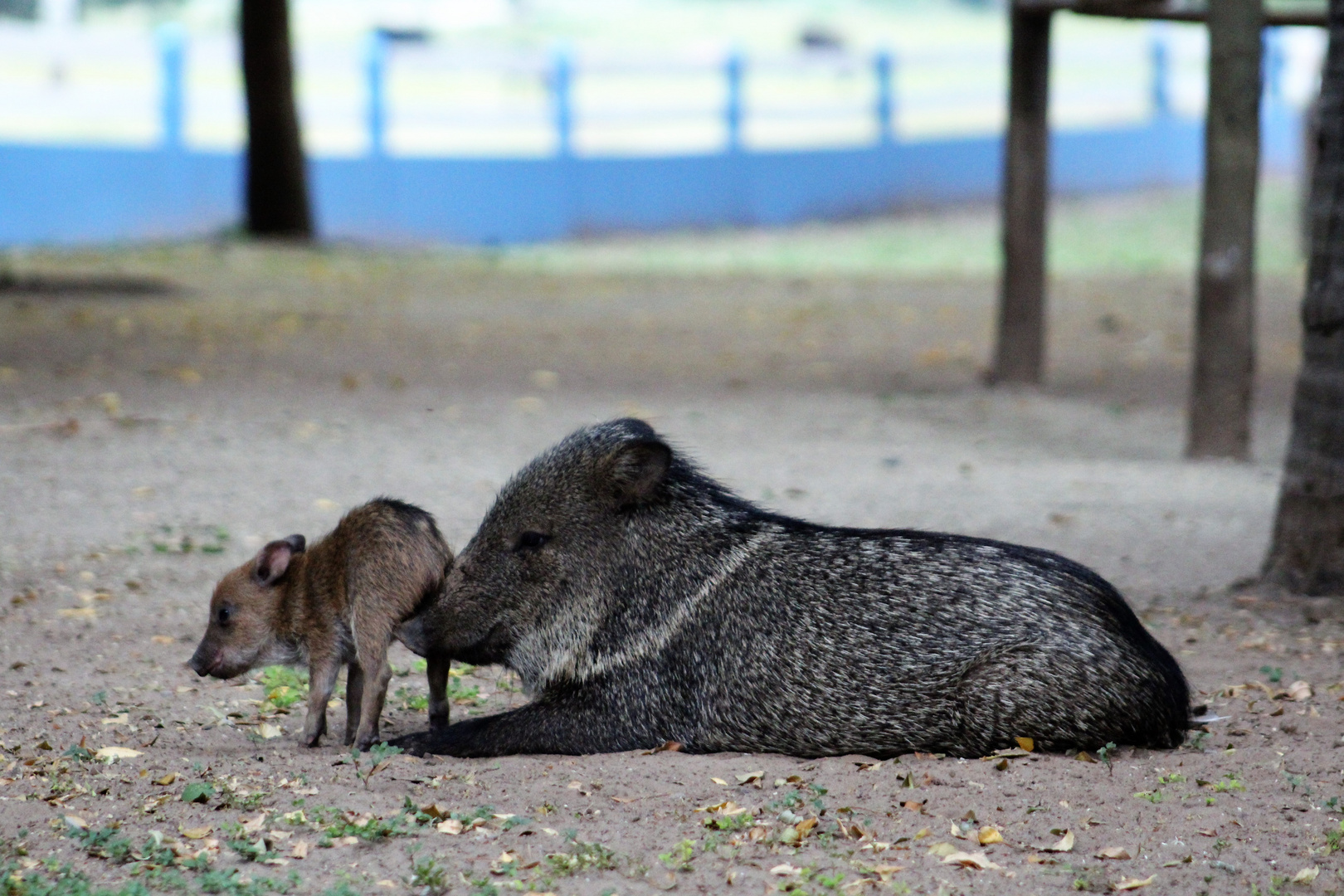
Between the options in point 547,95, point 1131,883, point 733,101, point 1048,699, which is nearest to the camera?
point 1131,883

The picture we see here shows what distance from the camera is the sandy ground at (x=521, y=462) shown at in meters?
3.56

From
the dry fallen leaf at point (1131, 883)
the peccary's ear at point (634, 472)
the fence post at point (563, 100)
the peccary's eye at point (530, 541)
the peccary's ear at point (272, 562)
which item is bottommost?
the dry fallen leaf at point (1131, 883)

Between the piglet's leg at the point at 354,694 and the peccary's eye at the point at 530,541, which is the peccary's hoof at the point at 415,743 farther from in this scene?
the peccary's eye at the point at 530,541

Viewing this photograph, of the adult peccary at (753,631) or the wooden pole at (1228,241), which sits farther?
the wooden pole at (1228,241)

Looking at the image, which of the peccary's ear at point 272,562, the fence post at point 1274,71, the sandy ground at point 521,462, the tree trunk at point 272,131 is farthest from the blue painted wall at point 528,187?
the peccary's ear at point 272,562

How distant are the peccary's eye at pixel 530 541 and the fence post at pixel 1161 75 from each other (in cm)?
2497

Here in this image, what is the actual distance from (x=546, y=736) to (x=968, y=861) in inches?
49.7

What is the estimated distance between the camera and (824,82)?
31.4 metres

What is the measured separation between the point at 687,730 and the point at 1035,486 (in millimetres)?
3790

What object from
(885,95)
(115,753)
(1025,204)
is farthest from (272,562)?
(885,95)

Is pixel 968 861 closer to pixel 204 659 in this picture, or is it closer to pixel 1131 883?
pixel 1131 883

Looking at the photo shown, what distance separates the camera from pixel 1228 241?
798 centimetres

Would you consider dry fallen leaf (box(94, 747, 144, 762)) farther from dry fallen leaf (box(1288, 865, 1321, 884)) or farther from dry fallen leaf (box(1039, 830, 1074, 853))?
dry fallen leaf (box(1288, 865, 1321, 884))

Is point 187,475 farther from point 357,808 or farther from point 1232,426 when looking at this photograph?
point 1232,426
